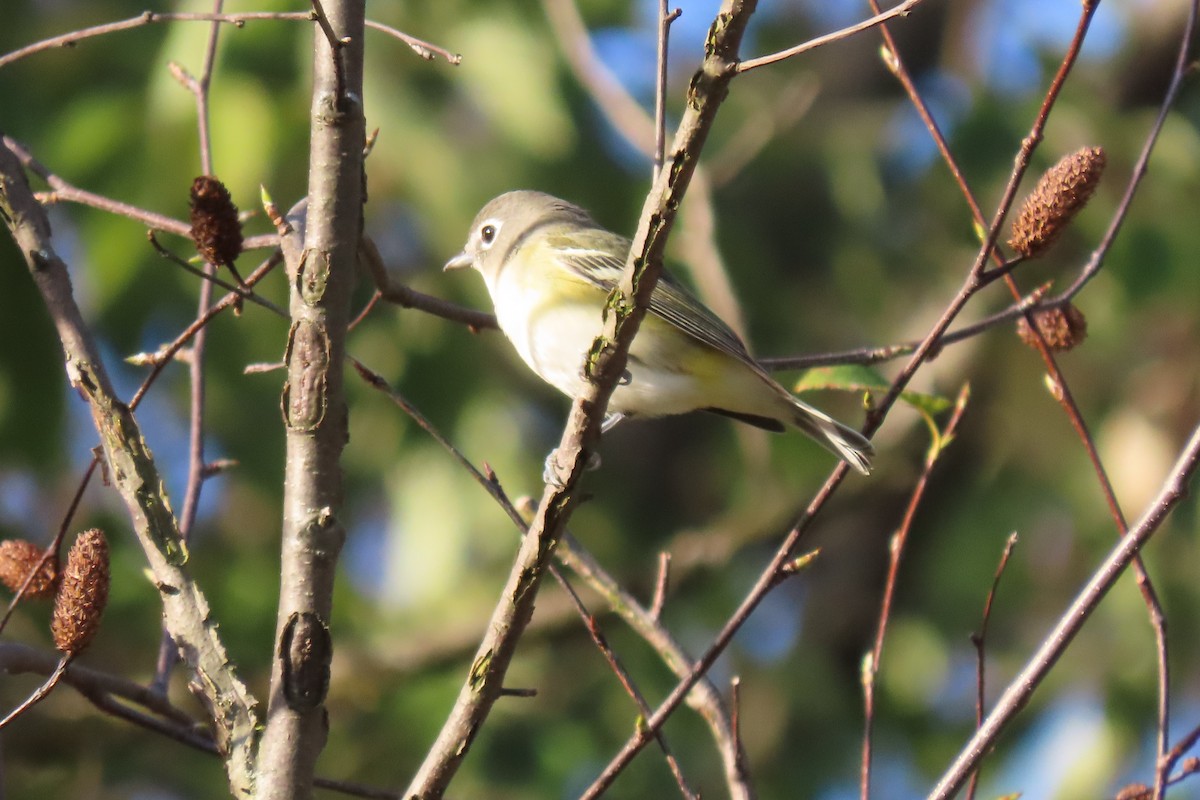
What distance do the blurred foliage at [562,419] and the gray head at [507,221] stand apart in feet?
4.05

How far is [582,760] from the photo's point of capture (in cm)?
655

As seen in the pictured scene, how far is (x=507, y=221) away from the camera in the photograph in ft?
15.6

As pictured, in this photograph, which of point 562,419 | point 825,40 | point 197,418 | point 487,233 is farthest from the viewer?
point 562,419

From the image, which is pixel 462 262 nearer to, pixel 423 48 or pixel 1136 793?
pixel 423 48

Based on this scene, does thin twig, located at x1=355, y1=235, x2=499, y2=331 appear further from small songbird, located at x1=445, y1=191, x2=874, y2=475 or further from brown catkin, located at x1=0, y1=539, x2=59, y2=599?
brown catkin, located at x1=0, y1=539, x2=59, y2=599

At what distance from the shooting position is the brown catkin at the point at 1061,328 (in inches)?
101

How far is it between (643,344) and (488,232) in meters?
1.13

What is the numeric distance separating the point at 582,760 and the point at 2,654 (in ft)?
15.6

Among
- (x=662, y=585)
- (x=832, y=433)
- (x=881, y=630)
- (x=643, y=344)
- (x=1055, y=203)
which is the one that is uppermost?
(x=643, y=344)

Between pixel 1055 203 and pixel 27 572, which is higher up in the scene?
pixel 1055 203

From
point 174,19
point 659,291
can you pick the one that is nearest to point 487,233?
point 659,291

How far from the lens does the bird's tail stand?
3590 millimetres

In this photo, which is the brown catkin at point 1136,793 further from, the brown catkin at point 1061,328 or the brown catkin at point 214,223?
the brown catkin at point 214,223

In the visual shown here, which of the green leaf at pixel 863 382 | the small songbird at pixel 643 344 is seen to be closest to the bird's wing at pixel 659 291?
the small songbird at pixel 643 344
